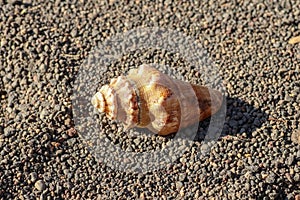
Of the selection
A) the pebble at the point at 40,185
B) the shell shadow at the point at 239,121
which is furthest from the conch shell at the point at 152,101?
the pebble at the point at 40,185

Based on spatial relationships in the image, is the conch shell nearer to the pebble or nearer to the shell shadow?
the shell shadow

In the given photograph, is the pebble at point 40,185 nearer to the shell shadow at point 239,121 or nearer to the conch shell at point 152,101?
the conch shell at point 152,101

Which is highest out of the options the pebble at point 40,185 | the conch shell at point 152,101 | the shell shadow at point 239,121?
the conch shell at point 152,101

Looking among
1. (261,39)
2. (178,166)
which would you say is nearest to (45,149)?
(178,166)

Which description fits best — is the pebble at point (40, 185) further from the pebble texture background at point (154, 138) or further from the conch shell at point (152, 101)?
the conch shell at point (152, 101)

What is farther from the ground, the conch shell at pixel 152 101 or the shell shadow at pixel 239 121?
the conch shell at pixel 152 101

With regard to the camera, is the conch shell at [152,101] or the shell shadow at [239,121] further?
the shell shadow at [239,121]

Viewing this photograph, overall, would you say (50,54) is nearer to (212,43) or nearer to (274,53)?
(212,43)

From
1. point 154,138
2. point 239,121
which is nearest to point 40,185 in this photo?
point 154,138
